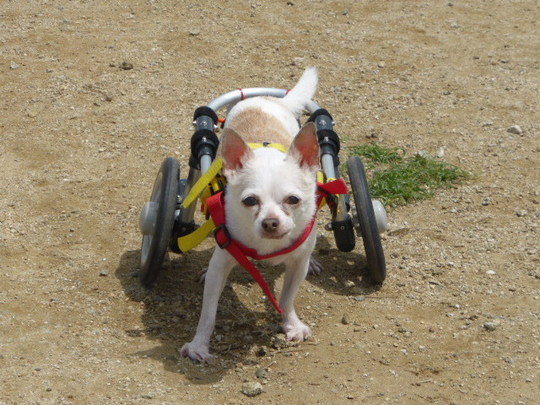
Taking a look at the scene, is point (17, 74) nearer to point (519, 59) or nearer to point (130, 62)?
point (130, 62)

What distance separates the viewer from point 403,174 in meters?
6.67

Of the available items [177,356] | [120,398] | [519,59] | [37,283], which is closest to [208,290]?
[177,356]

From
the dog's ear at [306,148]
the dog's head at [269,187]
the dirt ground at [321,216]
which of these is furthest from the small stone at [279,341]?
the dog's ear at [306,148]

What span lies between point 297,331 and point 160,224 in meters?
0.97

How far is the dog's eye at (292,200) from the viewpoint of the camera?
4410mm

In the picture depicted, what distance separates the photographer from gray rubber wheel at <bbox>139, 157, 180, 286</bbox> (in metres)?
5.04

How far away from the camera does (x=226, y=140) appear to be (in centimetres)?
448

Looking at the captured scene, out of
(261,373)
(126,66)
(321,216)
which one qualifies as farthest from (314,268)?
(126,66)

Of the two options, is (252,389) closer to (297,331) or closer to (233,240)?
(297,331)

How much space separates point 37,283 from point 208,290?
1.19 m

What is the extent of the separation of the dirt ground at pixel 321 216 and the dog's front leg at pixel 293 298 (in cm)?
8

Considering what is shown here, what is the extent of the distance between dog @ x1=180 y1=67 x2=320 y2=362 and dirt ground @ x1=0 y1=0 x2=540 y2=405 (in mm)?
169

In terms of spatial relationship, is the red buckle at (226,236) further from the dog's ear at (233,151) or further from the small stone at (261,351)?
the small stone at (261,351)

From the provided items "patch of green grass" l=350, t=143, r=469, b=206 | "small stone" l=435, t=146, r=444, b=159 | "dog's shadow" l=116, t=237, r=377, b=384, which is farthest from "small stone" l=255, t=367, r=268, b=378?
"small stone" l=435, t=146, r=444, b=159
